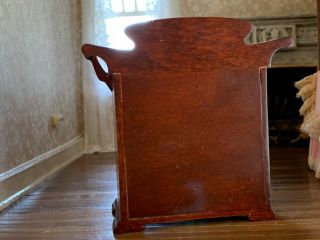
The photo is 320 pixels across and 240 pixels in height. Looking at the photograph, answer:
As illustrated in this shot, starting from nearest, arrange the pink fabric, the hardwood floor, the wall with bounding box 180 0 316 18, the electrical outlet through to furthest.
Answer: the hardwood floor, the pink fabric, the electrical outlet, the wall with bounding box 180 0 316 18

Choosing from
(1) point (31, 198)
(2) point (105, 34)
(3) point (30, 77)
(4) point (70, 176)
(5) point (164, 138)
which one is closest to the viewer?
(5) point (164, 138)

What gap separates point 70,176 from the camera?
2.33 meters

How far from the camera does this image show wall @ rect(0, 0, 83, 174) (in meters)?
1.84

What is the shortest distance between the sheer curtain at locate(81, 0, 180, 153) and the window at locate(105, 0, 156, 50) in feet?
0.09

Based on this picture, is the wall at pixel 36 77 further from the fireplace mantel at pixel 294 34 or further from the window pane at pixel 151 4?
the fireplace mantel at pixel 294 34

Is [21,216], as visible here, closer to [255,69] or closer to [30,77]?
[30,77]

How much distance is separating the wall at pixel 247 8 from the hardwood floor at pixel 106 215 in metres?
1.65

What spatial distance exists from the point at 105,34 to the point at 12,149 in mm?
1635

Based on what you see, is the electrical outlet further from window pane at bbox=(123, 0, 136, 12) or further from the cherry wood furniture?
the cherry wood furniture

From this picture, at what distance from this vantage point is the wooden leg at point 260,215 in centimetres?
135

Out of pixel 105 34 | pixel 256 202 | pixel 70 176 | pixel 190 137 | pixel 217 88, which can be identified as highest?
pixel 105 34

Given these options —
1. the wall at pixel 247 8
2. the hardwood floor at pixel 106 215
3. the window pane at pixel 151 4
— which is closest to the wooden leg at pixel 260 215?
the hardwood floor at pixel 106 215

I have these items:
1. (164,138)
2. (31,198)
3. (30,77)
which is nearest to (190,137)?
(164,138)

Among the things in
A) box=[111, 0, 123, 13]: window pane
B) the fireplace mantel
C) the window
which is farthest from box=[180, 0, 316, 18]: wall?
box=[111, 0, 123, 13]: window pane
